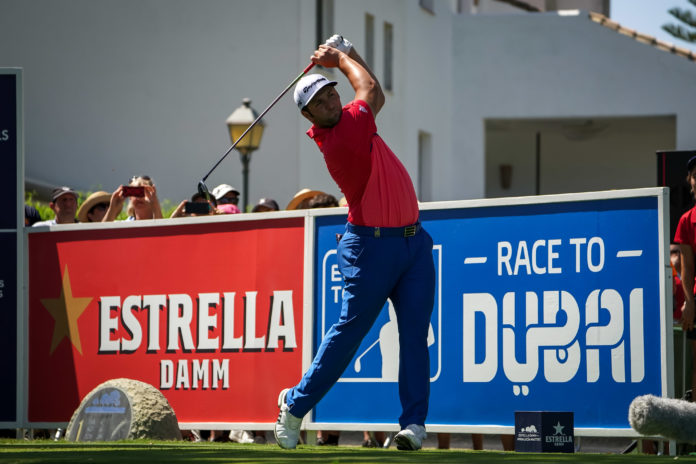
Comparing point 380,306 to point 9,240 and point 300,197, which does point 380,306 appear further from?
point 300,197

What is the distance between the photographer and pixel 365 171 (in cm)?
764

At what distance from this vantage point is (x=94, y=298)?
10680mm

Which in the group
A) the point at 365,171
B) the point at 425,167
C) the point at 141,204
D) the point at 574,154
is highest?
the point at 574,154

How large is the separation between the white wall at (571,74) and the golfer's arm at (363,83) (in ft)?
79.2

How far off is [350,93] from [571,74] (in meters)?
5.55

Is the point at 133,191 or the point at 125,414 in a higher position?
the point at 133,191

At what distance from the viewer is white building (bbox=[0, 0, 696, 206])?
26.4 metres

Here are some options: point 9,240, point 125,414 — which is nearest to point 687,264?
point 125,414

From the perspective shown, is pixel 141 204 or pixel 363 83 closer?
pixel 363 83

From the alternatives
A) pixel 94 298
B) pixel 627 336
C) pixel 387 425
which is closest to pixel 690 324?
pixel 627 336

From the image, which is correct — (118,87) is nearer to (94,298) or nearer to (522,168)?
(522,168)

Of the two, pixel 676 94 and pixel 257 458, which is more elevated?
pixel 676 94

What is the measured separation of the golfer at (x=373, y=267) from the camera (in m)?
7.58

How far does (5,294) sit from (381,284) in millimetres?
4298
